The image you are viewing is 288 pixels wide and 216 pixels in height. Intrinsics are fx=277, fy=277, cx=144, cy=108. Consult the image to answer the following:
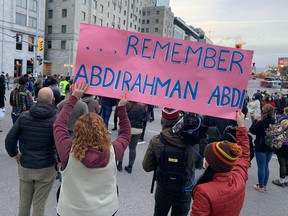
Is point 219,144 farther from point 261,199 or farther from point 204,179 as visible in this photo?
point 261,199

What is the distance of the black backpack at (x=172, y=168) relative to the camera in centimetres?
273

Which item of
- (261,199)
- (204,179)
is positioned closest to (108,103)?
(261,199)

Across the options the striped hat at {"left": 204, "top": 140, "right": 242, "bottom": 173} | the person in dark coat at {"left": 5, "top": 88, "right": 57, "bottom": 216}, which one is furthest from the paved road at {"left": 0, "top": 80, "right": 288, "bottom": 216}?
the striped hat at {"left": 204, "top": 140, "right": 242, "bottom": 173}

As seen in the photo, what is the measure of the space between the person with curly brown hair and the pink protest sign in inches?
24.4

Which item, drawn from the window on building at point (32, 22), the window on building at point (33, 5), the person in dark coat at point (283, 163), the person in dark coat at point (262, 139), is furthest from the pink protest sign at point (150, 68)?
the window on building at point (33, 5)

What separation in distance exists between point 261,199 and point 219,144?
3688 millimetres

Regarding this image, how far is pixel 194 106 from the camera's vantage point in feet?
8.70

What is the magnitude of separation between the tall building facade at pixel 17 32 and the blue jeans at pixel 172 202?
40.4 meters

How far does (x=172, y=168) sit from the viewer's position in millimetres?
2771

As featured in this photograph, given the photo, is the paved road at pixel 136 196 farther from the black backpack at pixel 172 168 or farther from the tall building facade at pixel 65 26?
the tall building facade at pixel 65 26

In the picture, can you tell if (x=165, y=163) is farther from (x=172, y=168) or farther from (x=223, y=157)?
(x=223, y=157)

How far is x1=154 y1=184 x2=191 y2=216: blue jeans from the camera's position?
113 inches

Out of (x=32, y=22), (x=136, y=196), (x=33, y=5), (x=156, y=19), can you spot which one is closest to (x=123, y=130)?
(x=136, y=196)

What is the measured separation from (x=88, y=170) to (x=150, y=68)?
1169 mm
